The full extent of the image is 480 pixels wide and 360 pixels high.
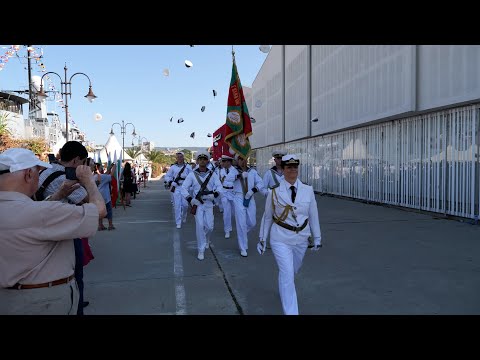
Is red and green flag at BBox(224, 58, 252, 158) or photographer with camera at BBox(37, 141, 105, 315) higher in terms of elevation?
red and green flag at BBox(224, 58, 252, 158)

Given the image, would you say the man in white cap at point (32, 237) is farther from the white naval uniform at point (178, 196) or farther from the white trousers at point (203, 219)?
the white naval uniform at point (178, 196)

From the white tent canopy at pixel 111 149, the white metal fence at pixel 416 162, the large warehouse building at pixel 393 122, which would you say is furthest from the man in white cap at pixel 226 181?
the white tent canopy at pixel 111 149

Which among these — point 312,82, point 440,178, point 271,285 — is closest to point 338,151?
point 312,82

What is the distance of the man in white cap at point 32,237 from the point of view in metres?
2.14

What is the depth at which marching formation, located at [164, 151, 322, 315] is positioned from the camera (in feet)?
14.3

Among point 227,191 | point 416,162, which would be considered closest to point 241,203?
point 227,191

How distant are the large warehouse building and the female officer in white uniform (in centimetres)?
820

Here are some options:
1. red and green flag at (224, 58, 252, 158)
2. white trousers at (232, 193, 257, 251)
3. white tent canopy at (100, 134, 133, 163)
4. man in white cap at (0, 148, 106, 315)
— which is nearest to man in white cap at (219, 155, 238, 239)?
red and green flag at (224, 58, 252, 158)

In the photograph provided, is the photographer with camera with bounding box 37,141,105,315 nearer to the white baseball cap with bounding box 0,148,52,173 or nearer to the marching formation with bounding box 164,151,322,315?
the white baseball cap with bounding box 0,148,52,173

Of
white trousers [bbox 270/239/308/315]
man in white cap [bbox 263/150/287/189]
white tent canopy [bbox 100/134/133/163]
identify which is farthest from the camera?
white tent canopy [bbox 100/134/133/163]

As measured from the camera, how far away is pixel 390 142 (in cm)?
1570

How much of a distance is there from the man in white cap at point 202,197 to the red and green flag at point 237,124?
1.85m
